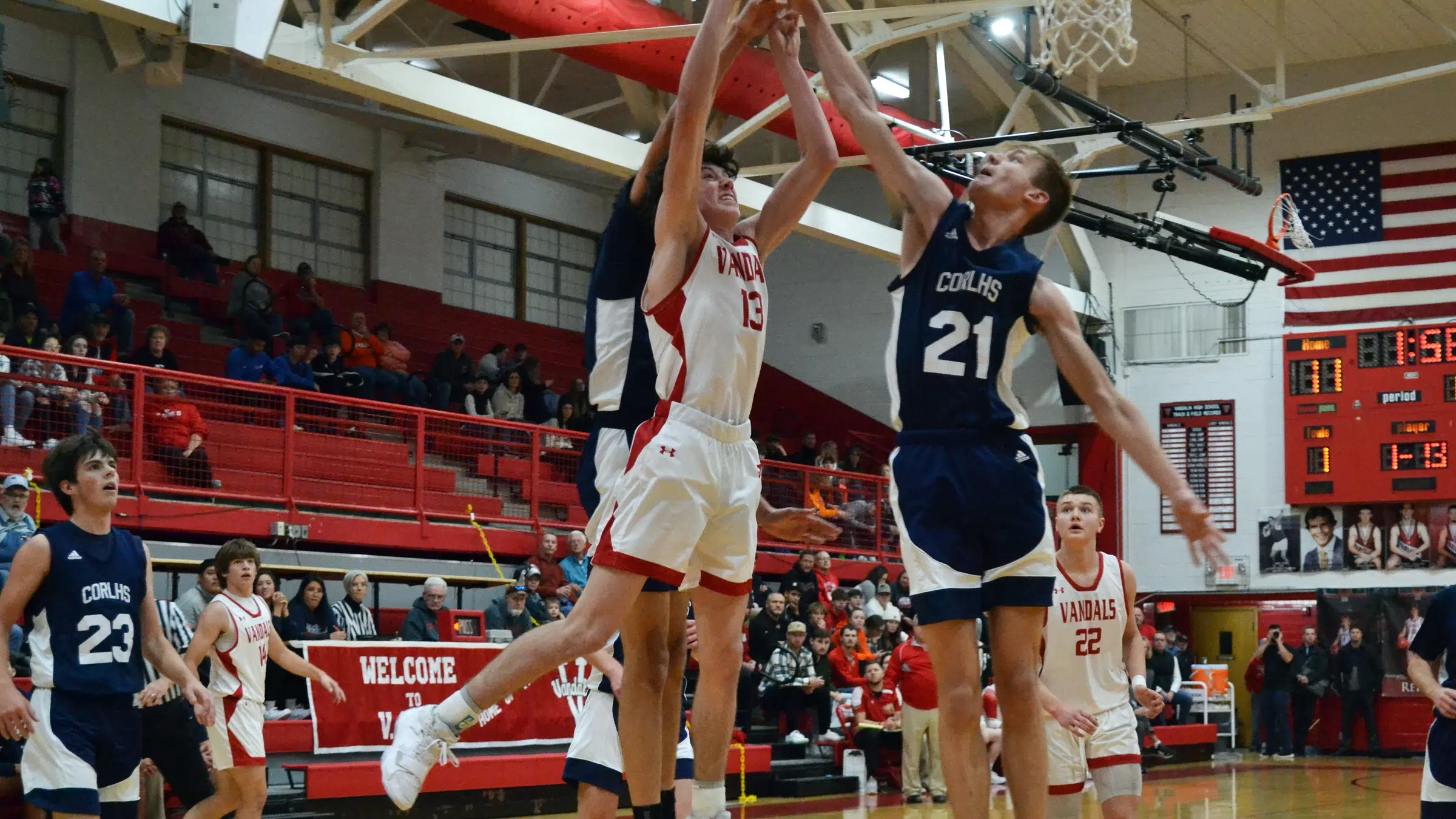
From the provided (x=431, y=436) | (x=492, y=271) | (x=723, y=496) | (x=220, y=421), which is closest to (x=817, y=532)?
(x=723, y=496)

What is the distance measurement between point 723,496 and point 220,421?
11333 millimetres

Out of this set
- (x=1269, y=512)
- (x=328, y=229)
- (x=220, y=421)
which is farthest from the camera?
(x=1269, y=512)

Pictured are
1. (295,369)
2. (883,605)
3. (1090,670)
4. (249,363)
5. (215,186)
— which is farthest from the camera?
(215,186)

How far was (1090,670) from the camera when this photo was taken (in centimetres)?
692

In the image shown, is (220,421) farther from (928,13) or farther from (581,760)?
(581,760)

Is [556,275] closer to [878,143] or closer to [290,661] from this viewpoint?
[290,661]

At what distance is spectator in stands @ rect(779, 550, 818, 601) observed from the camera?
17.5 metres

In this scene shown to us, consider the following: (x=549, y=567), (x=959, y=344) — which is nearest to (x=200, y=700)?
(x=959, y=344)

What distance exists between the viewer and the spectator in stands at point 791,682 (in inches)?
596

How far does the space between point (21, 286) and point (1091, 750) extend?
12.1m

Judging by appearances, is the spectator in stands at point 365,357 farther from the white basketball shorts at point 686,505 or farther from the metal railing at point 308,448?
the white basketball shorts at point 686,505

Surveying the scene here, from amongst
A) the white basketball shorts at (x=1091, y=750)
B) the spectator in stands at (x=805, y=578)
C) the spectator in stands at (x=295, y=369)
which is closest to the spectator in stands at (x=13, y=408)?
the spectator in stands at (x=295, y=369)

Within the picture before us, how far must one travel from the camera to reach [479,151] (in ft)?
76.9

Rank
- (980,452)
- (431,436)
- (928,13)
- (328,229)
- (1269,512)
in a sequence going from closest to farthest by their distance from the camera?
(980,452) < (928,13) < (431,436) < (328,229) < (1269,512)
